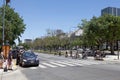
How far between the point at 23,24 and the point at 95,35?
16336 millimetres

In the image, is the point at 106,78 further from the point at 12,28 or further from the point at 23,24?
the point at 23,24

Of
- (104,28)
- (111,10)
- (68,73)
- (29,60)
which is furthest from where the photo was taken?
(111,10)

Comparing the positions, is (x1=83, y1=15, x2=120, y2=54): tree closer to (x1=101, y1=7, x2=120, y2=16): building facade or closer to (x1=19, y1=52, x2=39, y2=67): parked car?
(x1=19, y1=52, x2=39, y2=67): parked car

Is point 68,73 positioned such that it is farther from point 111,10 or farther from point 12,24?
point 111,10

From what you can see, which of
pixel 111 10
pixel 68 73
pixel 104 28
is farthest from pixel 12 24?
pixel 111 10

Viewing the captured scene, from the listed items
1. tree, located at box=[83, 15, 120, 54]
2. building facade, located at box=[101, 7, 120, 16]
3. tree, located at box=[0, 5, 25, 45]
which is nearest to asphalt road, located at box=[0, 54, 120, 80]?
tree, located at box=[0, 5, 25, 45]

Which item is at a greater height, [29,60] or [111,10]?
[111,10]

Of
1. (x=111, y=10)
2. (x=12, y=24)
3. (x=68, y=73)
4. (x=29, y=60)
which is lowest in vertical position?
(x=68, y=73)

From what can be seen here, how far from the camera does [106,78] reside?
63.1 feet

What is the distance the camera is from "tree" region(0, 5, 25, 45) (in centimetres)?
5564

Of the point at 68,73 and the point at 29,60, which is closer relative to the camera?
the point at 68,73

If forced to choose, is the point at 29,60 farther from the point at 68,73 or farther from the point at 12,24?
the point at 12,24

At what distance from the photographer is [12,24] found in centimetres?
5825

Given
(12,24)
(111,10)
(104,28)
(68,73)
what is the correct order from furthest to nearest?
(111,10)
(104,28)
(12,24)
(68,73)
